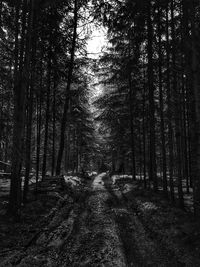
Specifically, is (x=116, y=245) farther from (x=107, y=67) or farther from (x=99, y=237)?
(x=107, y=67)

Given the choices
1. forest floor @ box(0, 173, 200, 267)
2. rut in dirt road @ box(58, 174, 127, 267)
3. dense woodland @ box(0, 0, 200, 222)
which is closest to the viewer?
rut in dirt road @ box(58, 174, 127, 267)

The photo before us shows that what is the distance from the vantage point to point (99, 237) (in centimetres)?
788

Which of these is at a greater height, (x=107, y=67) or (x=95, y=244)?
(x=107, y=67)

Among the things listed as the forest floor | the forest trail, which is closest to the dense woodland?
the forest floor

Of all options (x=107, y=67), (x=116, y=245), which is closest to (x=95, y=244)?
(x=116, y=245)

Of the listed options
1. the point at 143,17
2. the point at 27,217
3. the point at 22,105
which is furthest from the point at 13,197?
the point at 143,17

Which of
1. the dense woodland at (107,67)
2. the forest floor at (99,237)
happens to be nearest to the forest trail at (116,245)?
the forest floor at (99,237)

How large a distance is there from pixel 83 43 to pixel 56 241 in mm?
15220

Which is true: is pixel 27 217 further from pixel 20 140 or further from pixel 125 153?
pixel 125 153

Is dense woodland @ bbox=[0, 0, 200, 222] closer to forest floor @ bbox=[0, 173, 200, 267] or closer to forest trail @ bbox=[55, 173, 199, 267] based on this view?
forest floor @ bbox=[0, 173, 200, 267]

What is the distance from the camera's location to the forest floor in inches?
250

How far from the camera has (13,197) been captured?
30.7 feet

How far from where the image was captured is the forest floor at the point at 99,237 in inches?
250

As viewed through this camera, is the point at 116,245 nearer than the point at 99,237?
Yes
